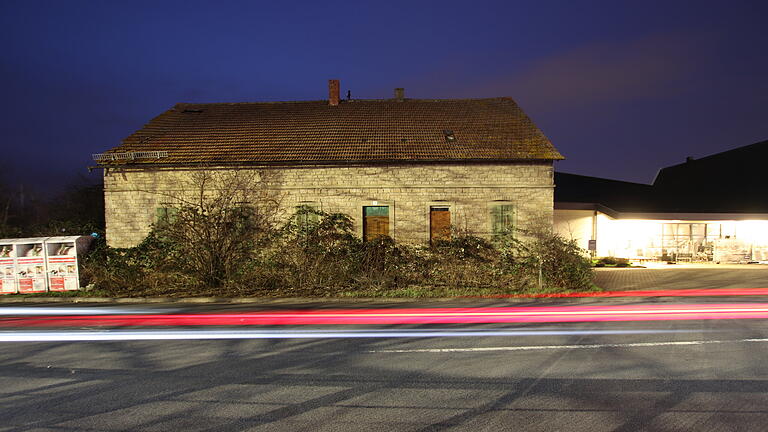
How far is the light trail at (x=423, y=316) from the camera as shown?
330 inches

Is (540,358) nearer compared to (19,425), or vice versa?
(19,425)

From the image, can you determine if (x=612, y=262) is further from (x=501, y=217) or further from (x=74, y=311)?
(x=74, y=311)

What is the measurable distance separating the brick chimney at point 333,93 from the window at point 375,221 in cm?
684

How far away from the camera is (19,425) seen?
4102 millimetres

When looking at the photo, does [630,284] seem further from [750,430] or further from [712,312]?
[750,430]

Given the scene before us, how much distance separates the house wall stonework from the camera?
1533 centimetres

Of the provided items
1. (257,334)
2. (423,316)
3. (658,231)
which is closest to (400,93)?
(658,231)

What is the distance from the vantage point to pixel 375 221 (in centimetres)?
1563

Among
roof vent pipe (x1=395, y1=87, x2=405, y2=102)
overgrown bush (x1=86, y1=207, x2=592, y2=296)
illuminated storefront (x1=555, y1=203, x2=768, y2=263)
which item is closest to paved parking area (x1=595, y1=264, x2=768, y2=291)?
illuminated storefront (x1=555, y1=203, x2=768, y2=263)

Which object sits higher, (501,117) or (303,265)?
(501,117)

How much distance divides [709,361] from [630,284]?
8.29m

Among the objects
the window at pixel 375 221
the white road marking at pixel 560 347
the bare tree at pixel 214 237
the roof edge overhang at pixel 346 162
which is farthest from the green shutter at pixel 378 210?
the white road marking at pixel 560 347

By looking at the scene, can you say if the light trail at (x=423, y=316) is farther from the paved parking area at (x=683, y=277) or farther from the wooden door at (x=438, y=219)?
the wooden door at (x=438, y=219)

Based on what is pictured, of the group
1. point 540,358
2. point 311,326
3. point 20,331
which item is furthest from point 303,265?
point 540,358
